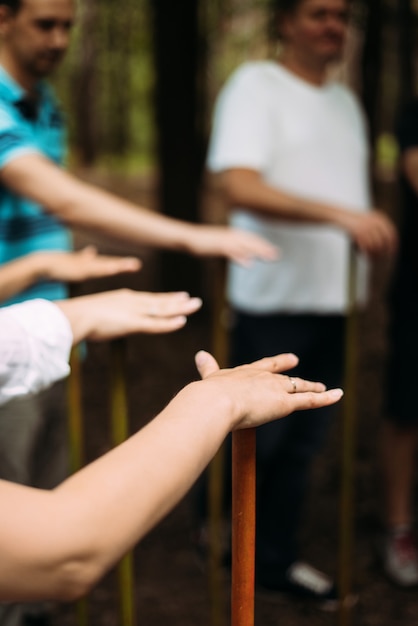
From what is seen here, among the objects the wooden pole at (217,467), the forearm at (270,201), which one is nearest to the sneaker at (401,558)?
the wooden pole at (217,467)

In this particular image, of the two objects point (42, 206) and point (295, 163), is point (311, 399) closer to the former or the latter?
point (42, 206)

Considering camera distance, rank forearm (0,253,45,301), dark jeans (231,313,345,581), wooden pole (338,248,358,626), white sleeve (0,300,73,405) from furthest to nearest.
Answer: dark jeans (231,313,345,581) < wooden pole (338,248,358,626) < forearm (0,253,45,301) < white sleeve (0,300,73,405)

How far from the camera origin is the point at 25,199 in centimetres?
231

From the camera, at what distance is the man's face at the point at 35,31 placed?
2.38m

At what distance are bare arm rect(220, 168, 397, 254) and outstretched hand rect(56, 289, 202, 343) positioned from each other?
741 millimetres

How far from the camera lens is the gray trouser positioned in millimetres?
2129

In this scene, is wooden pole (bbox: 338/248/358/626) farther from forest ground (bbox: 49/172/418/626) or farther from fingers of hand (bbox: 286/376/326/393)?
fingers of hand (bbox: 286/376/326/393)

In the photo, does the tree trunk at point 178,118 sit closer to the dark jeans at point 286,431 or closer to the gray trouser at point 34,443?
the dark jeans at point 286,431

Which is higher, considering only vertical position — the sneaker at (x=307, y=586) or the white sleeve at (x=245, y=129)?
the white sleeve at (x=245, y=129)

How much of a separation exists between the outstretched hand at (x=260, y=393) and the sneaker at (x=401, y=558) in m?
2.07

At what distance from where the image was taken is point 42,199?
2.23 metres

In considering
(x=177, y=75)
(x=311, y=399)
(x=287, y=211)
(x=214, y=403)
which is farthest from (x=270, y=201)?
(x=177, y=75)

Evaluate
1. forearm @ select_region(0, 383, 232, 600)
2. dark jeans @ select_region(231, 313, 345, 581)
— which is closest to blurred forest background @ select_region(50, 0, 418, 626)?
dark jeans @ select_region(231, 313, 345, 581)

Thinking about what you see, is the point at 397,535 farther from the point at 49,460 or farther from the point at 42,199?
the point at 42,199
